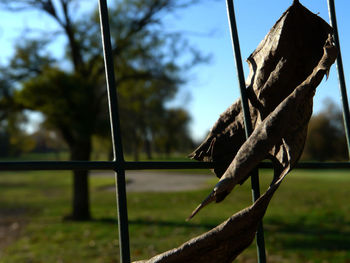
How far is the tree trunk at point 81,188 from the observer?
38.6 feet

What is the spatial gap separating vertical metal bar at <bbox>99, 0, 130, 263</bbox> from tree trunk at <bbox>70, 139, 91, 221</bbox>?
11.3 metres

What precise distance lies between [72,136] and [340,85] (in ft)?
38.4

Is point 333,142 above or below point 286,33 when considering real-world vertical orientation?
below

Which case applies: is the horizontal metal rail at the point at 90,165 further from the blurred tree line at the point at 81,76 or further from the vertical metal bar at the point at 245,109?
the blurred tree line at the point at 81,76

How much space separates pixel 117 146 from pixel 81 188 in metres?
12.0

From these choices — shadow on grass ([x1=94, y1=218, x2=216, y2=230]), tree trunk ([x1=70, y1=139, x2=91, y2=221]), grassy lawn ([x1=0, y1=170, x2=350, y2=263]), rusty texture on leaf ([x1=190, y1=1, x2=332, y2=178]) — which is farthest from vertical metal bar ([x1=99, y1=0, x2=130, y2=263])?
tree trunk ([x1=70, y1=139, x2=91, y2=221])

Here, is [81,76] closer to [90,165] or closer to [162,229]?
[162,229]

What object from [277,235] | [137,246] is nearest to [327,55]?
[137,246]

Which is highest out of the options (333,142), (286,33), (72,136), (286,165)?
(286,33)

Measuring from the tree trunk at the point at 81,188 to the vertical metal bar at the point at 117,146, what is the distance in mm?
11275

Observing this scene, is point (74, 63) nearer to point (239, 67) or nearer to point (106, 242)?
point (106, 242)

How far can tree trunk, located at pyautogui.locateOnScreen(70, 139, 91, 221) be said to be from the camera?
11766 mm

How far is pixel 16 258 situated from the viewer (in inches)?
286

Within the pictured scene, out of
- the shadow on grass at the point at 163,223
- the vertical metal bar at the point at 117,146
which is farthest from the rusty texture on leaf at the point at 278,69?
the shadow on grass at the point at 163,223
